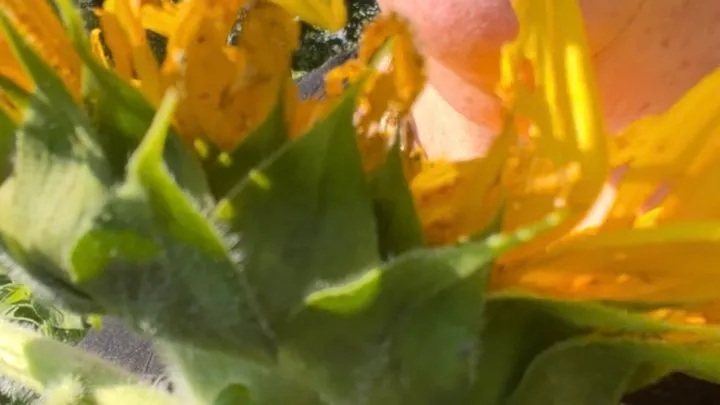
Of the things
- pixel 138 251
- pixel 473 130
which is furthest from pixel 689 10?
pixel 138 251

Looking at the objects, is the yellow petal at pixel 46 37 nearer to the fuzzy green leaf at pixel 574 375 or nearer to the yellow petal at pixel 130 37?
the yellow petal at pixel 130 37

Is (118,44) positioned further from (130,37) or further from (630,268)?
(630,268)

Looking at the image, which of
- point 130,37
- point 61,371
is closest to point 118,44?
point 130,37

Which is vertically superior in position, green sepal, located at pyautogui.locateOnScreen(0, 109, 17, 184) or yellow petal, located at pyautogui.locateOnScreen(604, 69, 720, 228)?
green sepal, located at pyautogui.locateOnScreen(0, 109, 17, 184)

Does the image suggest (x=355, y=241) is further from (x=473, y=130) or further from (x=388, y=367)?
(x=473, y=130)

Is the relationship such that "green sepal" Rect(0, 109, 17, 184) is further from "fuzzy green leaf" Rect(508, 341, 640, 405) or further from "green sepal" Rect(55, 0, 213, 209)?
"fuzzy green leaf" Rect(508, 341, 640, 405)

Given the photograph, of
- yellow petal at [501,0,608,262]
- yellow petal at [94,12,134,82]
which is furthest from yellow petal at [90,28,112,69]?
yellow petal at [501,0,608,262]
